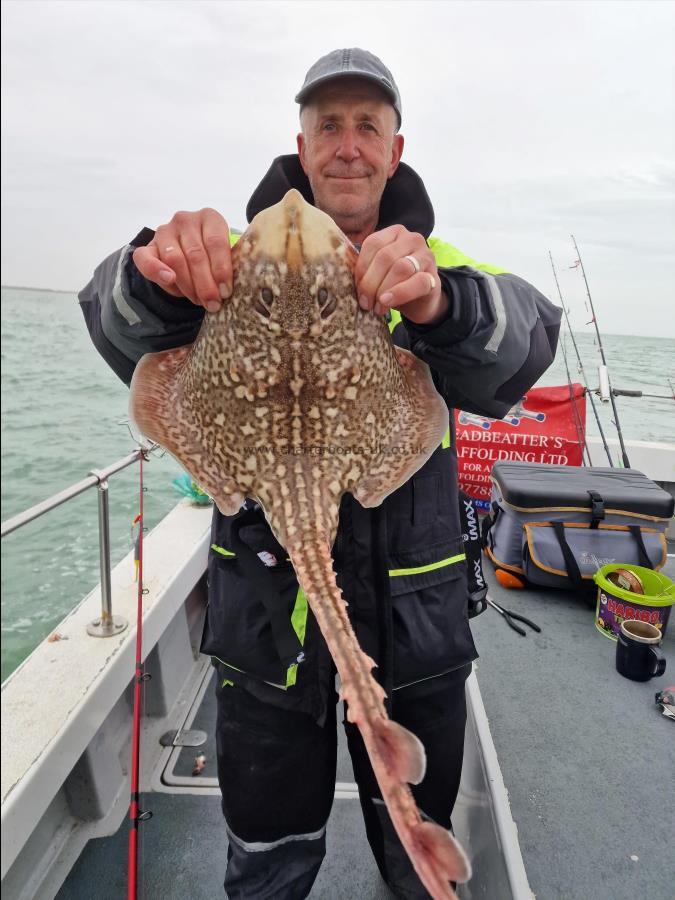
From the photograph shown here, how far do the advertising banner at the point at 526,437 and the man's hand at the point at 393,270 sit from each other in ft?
17.5

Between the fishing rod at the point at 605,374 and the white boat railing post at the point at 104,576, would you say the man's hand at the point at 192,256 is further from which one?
the fishing rod at the point at 605,374

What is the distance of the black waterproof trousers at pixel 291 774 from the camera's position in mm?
2197

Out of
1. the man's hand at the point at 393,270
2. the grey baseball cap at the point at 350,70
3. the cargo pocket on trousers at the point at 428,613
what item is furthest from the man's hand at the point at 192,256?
the cargo pocket on trousers at the point at 428,613

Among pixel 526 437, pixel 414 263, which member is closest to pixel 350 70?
pixel 414 263

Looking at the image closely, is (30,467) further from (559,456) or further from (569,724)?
(569,724)

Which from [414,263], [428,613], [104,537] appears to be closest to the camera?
[414,263]

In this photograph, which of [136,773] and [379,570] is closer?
[379,570]

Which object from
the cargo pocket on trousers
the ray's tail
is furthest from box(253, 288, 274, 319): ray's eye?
the cargo pocket on trousers

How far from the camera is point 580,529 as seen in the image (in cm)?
479

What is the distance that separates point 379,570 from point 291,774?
0.93m

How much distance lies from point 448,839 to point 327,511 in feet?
2.56

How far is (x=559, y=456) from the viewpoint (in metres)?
6.86

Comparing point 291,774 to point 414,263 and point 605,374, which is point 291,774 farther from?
point 605,374

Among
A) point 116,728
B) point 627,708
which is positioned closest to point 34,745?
point 116,728
